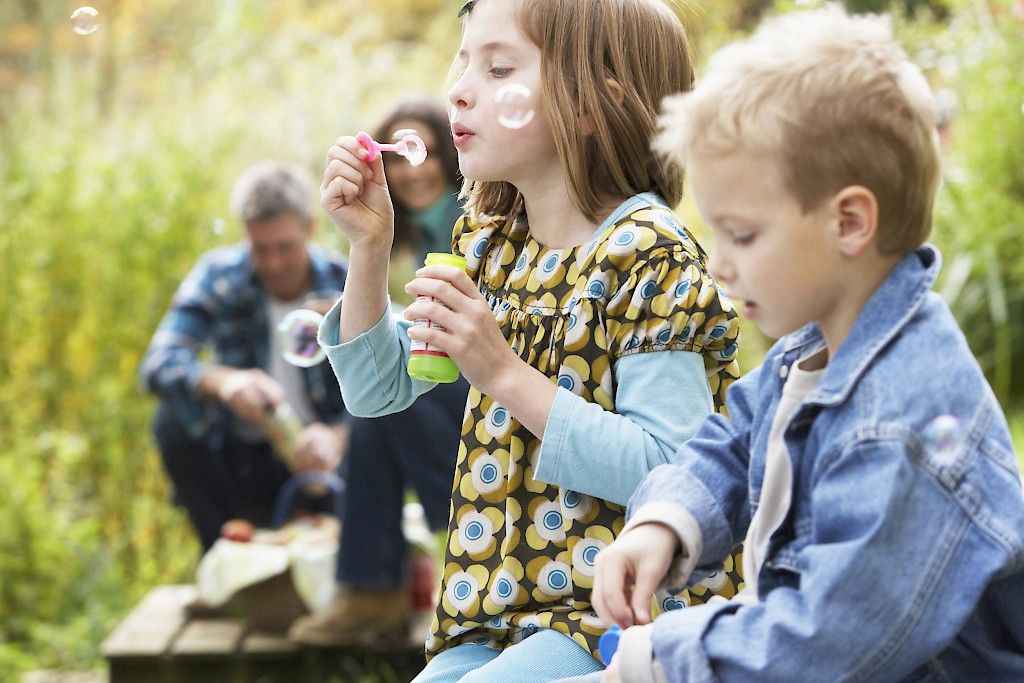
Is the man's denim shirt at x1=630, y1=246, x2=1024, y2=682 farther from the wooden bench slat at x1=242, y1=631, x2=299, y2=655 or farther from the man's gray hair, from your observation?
the man's gray hair

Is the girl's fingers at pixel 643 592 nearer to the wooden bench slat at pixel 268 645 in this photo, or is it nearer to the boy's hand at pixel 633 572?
the boy's hand at pixel 633 572

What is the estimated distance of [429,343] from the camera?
1581 millimetres

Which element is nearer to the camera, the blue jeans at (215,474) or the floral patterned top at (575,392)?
the floral patterned top at (575,392)

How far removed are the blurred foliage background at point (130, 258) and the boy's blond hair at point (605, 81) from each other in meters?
1.99

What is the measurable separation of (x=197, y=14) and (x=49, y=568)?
691 centimetres

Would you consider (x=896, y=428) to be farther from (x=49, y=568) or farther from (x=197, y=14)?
(x=197, y=14)

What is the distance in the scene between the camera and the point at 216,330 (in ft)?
13.9

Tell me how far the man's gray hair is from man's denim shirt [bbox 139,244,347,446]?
130mm

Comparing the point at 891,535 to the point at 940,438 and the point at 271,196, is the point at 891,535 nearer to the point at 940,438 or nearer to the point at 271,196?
the point at 940,438

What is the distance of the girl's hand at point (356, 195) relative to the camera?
178 centimetres

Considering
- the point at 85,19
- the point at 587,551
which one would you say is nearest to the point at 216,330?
the point at 85,19

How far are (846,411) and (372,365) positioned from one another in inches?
31.6

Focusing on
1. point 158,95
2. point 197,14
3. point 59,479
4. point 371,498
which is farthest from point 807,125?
point 197,14

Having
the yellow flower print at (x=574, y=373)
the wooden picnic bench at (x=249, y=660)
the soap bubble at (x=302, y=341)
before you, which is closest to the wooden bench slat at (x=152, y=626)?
the wooden picnic bench at (x=249, y=660)
